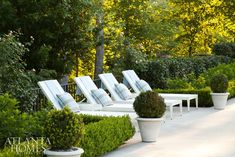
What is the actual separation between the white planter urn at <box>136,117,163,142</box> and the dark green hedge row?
851 centimetres

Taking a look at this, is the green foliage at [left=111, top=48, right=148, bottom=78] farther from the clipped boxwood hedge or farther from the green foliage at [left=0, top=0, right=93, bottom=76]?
the clipped boxwood hedge

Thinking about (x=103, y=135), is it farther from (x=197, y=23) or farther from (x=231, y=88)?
(x=197, y=23)

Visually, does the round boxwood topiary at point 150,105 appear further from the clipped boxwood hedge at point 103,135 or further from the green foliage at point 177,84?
the green foliage at point 177,84

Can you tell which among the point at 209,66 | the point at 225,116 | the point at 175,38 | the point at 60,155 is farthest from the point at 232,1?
the point at 60,155

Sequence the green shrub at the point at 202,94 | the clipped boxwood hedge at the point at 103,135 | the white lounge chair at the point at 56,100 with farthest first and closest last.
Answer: the green shrub at the point at 202,94
the white lounge chair at the point at 56,100
the clipped boxwood hedge at the point at 103,135

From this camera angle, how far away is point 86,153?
8266mm

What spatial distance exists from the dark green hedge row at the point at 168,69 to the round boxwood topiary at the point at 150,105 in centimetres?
862

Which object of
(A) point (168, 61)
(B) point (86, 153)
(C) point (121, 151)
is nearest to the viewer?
(B) point (86, 153)

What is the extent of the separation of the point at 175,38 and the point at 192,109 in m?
15.7

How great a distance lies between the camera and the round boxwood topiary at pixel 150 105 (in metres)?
10.0

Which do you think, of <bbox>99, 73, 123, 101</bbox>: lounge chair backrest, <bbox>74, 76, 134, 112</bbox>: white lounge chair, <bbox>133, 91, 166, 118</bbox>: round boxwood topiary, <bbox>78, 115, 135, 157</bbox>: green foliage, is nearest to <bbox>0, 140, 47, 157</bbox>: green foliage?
<bbox>78, 115, 135, 157</bbox>: green foliage

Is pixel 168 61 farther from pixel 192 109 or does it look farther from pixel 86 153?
pixel 86 153

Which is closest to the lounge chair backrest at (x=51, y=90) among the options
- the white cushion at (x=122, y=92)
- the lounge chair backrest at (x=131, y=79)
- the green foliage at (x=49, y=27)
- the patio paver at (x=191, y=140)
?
the patio paver at (x=191, y=140)

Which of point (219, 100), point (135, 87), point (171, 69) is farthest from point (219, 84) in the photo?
point (171, 69)
